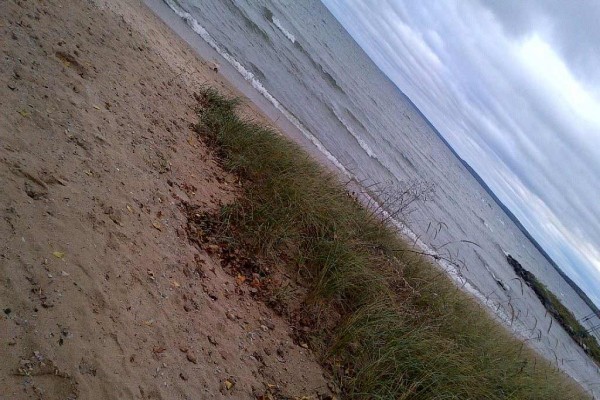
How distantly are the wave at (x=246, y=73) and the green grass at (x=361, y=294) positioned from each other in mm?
7779

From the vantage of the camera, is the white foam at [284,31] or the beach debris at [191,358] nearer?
the beach debris at [191,358]

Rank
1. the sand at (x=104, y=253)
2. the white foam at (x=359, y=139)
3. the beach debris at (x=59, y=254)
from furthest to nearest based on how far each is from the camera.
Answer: the white foam at (x=359, y=139), the beach debris at (x=59, y=254), the sand at (x=104, y=253)

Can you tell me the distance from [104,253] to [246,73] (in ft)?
43.8

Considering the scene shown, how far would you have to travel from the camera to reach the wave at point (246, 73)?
15438 millimetres

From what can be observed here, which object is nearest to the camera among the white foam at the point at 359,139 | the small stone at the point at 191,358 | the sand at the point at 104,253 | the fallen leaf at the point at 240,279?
the sand at the point at 104,253

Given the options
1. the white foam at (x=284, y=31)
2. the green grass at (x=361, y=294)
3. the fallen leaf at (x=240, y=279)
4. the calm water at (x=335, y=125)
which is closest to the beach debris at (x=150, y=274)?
the fallen leaf at (x=240, y=279)

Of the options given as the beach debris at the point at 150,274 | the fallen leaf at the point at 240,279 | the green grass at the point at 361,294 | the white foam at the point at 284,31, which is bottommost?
the beach debris at the point at 150,274

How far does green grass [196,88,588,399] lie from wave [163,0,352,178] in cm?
778

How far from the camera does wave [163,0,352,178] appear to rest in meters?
15.4

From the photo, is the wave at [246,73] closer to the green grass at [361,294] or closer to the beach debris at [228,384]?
the green grass at [361,294]

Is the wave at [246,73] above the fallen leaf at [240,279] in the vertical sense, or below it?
above

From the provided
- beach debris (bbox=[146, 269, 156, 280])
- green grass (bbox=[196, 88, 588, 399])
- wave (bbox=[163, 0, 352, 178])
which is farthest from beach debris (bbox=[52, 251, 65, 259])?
wave (bbox=[163, 0, 352, 178])

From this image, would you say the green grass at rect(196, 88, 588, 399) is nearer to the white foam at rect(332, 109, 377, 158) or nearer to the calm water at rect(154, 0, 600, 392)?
the calm water at rect(154, 0, 600, 392)

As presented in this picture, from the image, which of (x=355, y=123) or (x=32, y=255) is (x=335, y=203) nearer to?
(x=32, y=255)
